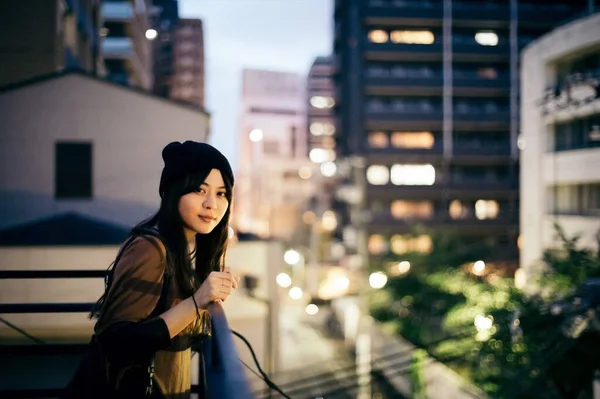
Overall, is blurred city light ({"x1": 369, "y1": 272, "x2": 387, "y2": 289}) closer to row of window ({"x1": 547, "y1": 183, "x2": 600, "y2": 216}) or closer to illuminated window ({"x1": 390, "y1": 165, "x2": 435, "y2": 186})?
row of window ({"x1": 547, "y1": 183, "x2": 600, "y2": 216})

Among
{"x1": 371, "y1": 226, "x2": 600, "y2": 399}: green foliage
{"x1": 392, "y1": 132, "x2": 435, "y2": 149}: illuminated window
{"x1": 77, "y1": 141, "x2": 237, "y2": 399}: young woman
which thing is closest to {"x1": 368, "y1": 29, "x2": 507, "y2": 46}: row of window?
{"x1": 392, "y1": 132, "x2": 435, "y2": 149}: illuminated window

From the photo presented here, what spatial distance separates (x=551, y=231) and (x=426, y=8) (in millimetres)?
21621

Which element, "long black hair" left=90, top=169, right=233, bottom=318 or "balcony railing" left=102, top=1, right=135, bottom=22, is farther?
"balcony railing" left=102, top=1, right=135, bottom=22

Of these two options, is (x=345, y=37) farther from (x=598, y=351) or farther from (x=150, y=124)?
(x=598, y=351)

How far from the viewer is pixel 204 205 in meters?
1.75

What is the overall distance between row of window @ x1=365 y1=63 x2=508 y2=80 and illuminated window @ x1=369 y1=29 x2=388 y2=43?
1.49 metres

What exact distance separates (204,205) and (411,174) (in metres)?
31.1

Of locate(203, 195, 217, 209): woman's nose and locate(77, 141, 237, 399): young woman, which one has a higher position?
locate(203, 195, 217, 209): woman's nose

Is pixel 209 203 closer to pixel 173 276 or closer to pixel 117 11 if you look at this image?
pixel 173 276

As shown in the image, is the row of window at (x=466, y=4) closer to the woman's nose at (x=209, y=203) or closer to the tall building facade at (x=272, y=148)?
the tall building facade at (x=272, y=148)

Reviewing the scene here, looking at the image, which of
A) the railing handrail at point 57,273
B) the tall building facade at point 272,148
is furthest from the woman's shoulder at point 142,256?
the tall building facade at point 272,148

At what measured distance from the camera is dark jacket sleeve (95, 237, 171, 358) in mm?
1526

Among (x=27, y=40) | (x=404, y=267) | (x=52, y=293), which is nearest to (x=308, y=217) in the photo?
(x=404, y=267)

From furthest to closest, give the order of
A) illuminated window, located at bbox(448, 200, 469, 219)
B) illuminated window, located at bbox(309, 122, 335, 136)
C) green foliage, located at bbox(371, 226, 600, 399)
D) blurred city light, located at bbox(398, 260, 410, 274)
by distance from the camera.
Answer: illuminated window, located at bbox(309, 122, 335, 136) → illuminated window, located at bbox(448, 200, 469, 219) → blurred city light, located at bbox(398, 260, 410, 274) → green foliage, located at bbox(371, 226, 600, 399)
